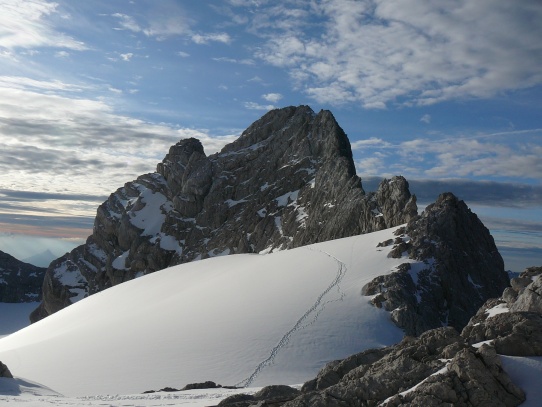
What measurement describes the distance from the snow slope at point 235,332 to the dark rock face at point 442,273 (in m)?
1.41

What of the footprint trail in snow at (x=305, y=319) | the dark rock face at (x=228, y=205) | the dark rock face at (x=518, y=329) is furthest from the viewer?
the dark rock face at (x=228, y=205)

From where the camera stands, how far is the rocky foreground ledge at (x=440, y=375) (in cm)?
940

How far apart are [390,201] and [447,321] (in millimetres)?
19302

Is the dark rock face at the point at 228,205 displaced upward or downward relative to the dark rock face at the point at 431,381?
upward

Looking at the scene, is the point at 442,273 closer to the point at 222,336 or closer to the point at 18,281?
the point at 222,336

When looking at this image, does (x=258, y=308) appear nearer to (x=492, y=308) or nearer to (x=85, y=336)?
(x=85, y=336)

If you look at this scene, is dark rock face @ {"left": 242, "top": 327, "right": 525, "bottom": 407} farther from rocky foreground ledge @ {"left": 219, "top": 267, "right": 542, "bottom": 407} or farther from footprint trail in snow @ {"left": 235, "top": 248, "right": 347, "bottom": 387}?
footprint trail in snow @ {"left": 235, "top": 248, "right": 347, "bottom": 387}

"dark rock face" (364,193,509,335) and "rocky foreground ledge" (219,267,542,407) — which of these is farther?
"dark rock face" (364,193,509,335)

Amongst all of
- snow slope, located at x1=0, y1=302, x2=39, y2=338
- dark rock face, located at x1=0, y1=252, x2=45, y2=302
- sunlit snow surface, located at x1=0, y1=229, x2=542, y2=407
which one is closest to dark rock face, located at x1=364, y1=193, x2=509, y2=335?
sunlit snow surface, located at x1=0, y1=229, x2=542, y2=407

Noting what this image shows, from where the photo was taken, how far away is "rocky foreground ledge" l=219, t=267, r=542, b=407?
30.8ft

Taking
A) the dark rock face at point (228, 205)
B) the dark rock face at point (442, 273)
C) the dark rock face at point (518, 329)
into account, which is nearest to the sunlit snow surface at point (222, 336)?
the dark rock face at point (442, 273)

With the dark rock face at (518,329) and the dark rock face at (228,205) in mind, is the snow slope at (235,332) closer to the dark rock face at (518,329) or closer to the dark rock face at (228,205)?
the dark rock face at (518,329)

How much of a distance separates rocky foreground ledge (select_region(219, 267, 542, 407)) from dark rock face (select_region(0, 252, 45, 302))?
7177 inches

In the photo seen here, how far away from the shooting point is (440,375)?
9.94 metres
